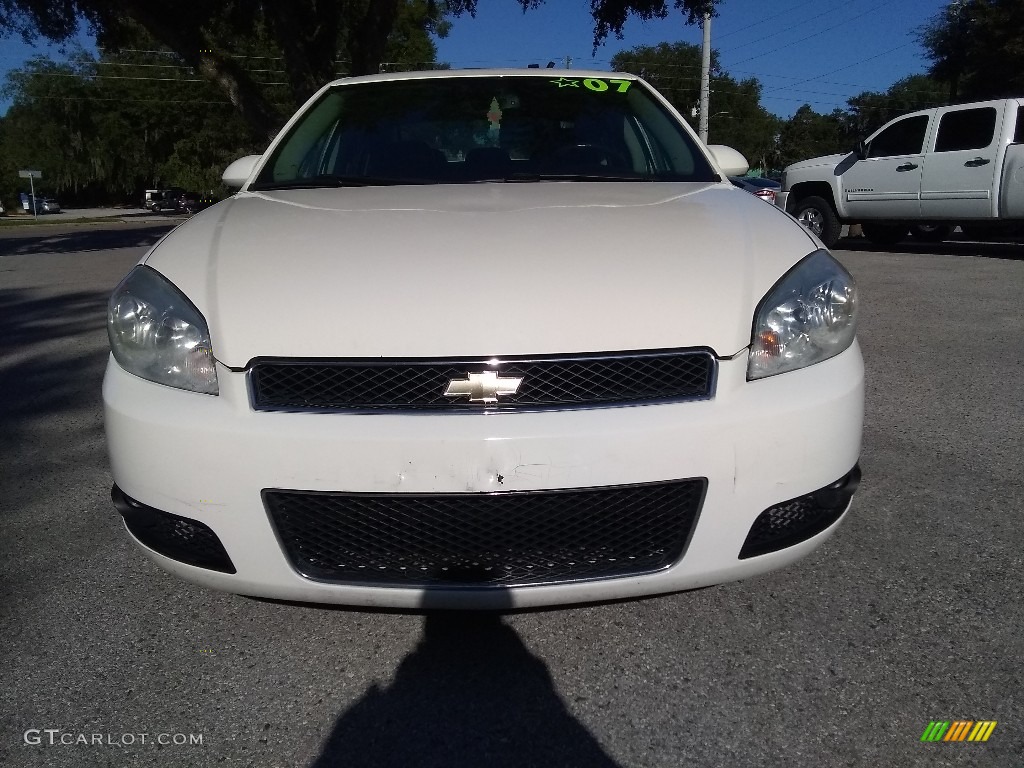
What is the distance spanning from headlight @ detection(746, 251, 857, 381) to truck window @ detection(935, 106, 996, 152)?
9832 millimetres

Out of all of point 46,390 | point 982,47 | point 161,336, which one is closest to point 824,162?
point 46,390

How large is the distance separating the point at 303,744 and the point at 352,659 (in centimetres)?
30

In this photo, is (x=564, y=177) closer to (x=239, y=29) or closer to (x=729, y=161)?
(x=729, y=161)

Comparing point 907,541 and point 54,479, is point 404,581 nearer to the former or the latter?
point 907,541

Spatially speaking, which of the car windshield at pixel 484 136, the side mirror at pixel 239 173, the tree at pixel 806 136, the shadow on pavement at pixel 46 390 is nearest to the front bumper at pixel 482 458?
the car windshield at pixel 484 136

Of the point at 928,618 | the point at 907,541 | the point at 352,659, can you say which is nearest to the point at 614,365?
the point at 352,659

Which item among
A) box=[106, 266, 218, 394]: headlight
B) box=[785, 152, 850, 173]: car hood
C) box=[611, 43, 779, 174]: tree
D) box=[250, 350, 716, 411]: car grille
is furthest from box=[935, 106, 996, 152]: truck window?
box=[611, 43, 779, 174]: tree

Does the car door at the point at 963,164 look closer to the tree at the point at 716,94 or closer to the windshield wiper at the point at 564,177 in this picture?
the windshield wiper at the point at 564,177

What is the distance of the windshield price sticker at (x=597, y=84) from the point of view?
3209mm

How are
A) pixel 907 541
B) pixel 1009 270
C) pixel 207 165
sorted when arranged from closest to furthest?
pixel 907 541
pixel 1009 270
pixel 207 165

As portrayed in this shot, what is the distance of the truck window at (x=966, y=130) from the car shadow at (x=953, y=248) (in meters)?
1.57

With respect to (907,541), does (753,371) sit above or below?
above

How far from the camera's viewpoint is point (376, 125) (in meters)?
3.08

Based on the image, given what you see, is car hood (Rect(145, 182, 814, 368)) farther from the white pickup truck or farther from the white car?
the white pickup truck
